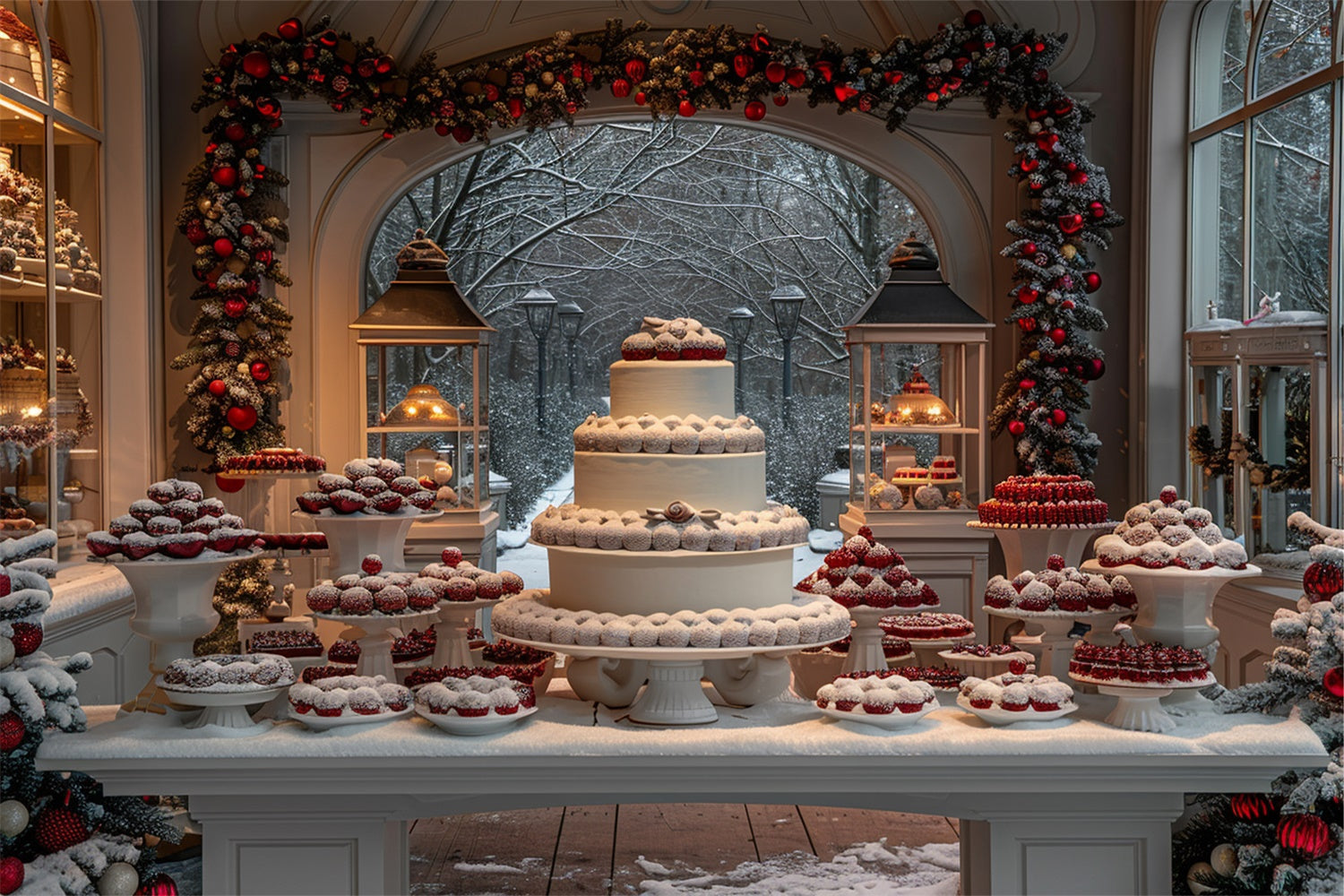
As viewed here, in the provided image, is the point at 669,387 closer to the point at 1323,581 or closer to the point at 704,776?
the point at 704,776

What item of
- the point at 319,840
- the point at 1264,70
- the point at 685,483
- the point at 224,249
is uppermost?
the point at 1264,70

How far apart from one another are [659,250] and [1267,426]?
18.3ft

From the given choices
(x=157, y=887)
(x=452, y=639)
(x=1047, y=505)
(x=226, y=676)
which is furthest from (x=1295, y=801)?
(x=157, y=887)

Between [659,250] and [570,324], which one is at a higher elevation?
[659,250]

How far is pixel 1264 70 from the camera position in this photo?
5.42 meters

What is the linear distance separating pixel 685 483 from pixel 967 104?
3.89 m

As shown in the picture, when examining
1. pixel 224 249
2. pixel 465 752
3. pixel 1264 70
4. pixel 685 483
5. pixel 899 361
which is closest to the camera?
pixel 465 752

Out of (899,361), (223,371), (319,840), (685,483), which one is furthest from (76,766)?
(899,361)

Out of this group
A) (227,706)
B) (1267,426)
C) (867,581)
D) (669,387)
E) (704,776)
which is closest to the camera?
(704,776)

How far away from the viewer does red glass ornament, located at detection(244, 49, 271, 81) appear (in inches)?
233

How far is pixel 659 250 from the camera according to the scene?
9688 mm

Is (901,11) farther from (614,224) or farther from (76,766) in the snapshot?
(76,766)

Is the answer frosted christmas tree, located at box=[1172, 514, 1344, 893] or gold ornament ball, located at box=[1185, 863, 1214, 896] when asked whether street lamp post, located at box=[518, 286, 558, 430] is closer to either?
frosted christmas tree, located at box=[1172, 514, 1344, 893]

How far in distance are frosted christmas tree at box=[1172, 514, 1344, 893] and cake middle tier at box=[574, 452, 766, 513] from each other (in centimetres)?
145
